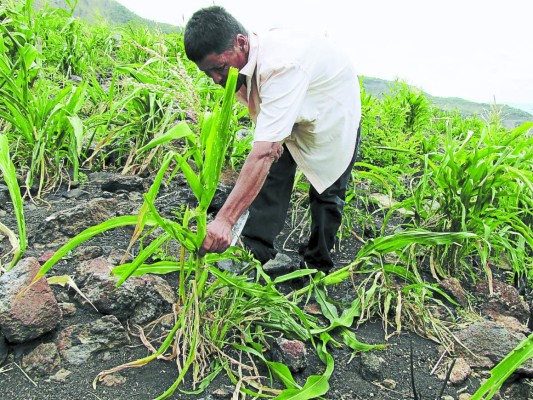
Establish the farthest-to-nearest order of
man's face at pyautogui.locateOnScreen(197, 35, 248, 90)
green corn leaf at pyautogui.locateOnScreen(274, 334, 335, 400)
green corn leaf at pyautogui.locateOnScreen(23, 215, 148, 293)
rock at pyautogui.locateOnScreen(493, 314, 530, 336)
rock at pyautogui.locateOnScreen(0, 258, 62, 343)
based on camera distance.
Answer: rock at pyautogui.locateOnScreen(493, 314, 530, 336)
man's face at pyautogui.locateOnScreen(197, 35, 248, 90)
rock at pyautogui.locateOnScreen(0, 258, 62, 343)
green corn leaf at pyautogui.locateOnScreen(274, 334, 335, 400)
green corn leaf at pyautogui.locateOnScreen(23, 215, 148, 293)

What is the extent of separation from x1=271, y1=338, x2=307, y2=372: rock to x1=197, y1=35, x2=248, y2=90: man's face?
39.6 inches

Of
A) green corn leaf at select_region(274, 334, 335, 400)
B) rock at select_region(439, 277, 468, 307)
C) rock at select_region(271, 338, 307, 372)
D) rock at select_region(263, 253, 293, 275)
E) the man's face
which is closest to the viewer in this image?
green corn leaf at select_region(274, 334, 335, 400)

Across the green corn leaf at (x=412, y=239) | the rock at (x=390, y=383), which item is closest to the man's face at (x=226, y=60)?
the green corn leaf at (x=412, y=239)

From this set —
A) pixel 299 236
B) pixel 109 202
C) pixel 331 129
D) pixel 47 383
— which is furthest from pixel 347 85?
pixel 47 383

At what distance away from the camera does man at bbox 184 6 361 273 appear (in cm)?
170

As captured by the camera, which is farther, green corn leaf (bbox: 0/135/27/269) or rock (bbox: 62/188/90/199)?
rock (bbox: 62/188/90/199)

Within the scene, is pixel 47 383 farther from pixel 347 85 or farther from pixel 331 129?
pixel 347 85

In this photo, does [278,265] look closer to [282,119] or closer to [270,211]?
[270,211]

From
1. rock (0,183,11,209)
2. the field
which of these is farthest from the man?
rock (0,183,11,209)

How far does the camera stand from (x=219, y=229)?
4.99ft

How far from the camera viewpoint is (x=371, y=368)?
1.71 m

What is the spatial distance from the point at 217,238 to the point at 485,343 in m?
1.10

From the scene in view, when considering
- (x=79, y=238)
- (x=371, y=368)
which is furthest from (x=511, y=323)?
(x=79, y=238)

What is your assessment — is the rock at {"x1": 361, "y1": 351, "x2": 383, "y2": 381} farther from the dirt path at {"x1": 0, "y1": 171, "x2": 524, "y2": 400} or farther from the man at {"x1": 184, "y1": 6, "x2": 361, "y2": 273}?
the man at {"x1": 184, "y1": 6, "x2": 361, "y2": 273}
